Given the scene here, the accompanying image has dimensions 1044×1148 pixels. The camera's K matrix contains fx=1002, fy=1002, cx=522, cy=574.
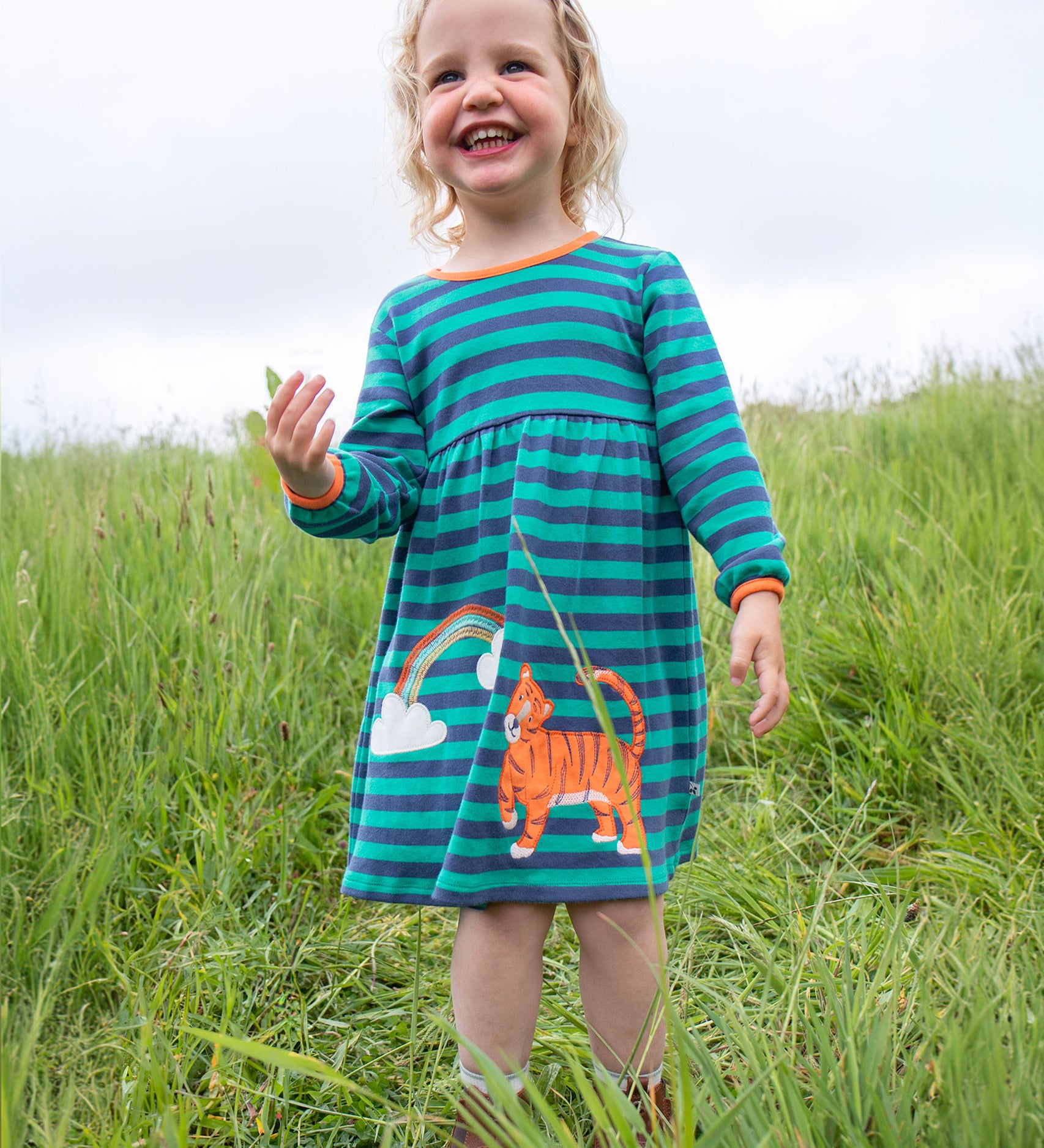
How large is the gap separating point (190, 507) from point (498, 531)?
140 centimetres

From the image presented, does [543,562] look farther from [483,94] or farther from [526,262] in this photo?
[483,94]

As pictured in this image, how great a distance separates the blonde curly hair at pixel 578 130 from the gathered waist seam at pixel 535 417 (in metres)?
0.48

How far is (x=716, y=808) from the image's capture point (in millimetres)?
2516

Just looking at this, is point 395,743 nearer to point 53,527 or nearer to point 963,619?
point 963,619

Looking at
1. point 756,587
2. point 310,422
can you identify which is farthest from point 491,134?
point 756,587

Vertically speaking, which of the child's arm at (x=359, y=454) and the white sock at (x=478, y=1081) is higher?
the child's arm at (x=359, y=454)

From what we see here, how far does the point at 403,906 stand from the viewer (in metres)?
2.27

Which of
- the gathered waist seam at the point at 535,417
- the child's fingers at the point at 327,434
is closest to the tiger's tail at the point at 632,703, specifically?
the gathered waist seam at the point at 535,417

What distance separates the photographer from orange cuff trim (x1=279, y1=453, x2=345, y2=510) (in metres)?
1.45

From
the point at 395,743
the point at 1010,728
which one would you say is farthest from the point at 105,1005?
the point at 1010,728

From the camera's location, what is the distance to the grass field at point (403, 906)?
1.13 m

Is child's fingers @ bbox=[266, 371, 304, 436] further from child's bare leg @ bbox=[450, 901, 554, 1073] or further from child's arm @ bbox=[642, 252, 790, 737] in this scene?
child's bare leg @ bbox=[450, 901, 554, 1073]

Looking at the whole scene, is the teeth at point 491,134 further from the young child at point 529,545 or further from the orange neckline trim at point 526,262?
the orange neckline trim at point 526,262

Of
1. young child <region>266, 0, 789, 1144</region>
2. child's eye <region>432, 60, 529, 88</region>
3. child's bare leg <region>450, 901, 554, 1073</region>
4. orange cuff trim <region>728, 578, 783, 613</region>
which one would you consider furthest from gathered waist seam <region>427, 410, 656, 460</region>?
child's bare leg <region>450, 901, 554, 1073</region>
